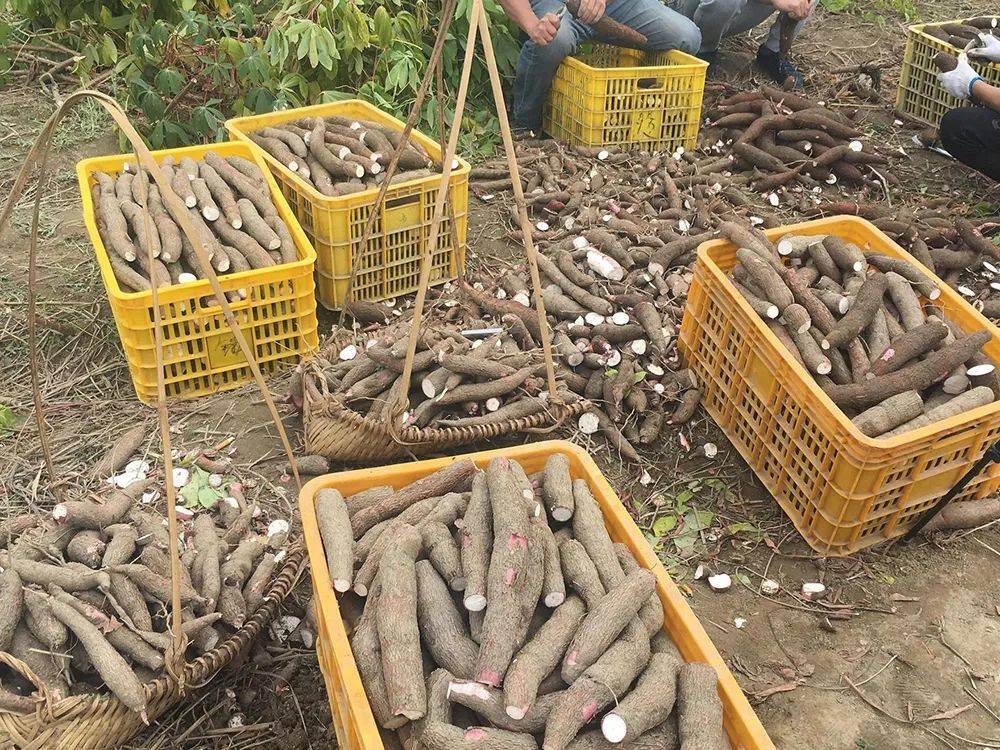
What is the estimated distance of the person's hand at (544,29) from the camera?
530cm

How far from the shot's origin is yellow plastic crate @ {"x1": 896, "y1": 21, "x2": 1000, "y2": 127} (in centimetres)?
599

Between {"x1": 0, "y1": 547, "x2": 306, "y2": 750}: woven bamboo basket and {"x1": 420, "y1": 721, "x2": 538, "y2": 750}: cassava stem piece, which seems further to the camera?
{"x1": 0, "y1": 547, "x2": 306, "y2": 750}: woven bamboo basket

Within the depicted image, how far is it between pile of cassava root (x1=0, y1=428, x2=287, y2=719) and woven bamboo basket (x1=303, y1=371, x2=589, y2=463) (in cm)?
46

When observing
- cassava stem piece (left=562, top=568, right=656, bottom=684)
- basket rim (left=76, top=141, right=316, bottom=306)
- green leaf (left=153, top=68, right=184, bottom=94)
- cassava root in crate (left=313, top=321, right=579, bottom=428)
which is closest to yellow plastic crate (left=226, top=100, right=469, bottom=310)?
basket rim (left=76, top=141, right=316, bottom=306)

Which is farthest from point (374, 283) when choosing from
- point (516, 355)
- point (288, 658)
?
point (288, 658)

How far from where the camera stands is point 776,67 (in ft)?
22.3

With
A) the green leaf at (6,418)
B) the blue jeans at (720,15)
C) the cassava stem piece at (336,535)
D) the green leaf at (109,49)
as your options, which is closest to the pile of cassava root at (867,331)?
the cassava stem piece at (336,535)

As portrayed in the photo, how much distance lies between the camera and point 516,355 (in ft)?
11.4

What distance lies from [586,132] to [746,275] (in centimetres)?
242

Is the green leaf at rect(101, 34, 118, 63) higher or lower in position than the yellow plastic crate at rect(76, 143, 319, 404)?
higher

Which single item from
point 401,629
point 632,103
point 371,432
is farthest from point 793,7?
point 401,629

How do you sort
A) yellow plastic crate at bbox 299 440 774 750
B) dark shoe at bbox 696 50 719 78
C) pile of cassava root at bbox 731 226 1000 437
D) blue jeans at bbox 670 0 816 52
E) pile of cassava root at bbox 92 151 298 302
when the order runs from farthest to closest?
dark shoe at bbox 696 50 719 78 → blue jeans at bbox 670 0 816 52 → pile of cassava root at bbox 92 151 298 302 → pile of cassava root at bbox 731 226 1000 437 → yellow plastic crate at bbox 299 440 774 750

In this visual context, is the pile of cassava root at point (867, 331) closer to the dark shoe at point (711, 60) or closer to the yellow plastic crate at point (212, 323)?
the yellow plastic crate at point (212, 323)

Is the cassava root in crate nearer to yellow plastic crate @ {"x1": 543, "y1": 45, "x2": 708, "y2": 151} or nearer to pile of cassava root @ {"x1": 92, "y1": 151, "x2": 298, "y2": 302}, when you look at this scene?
pile of cassava root @ {"x1": 92, "y1": 151, "x2": 298, "y2": 302}
